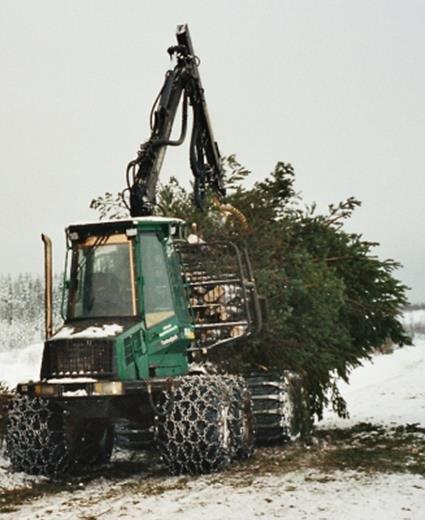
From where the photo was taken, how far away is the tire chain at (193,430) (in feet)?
29.8

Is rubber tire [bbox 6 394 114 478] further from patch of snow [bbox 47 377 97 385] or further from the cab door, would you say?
the cab door

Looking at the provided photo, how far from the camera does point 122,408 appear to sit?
972cm

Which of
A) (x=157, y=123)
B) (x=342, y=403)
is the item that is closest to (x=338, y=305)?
(x=342, y=403)

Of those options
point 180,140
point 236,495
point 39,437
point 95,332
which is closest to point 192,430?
point 236,495

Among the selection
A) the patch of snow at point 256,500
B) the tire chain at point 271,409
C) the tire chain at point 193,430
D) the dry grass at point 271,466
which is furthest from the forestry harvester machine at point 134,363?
the patch of snow at point 256,500

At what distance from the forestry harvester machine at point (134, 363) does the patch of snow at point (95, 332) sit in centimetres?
1

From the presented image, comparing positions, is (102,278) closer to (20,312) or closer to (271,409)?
(271,409)

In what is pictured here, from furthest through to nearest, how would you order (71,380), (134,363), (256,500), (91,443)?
(91,443) < (134,363) < (71,380) < (256,500)

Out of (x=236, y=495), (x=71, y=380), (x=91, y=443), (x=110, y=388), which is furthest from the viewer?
(x=91, y=443)

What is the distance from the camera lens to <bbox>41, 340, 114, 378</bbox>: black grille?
916cm

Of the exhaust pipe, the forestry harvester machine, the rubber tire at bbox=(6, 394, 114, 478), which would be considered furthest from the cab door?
the rubber tire at bbox=(6, 394, 114, 478)

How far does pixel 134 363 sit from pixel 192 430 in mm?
1046

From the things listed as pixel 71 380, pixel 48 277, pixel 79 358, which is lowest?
pixel 71 380

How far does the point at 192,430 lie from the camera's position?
29.8ft
